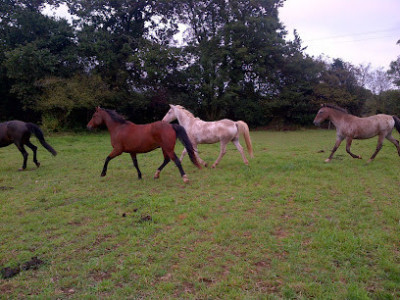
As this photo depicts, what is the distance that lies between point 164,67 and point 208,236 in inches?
891

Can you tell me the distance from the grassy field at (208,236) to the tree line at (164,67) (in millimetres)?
16429

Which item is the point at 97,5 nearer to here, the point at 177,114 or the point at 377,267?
the point at 177,114

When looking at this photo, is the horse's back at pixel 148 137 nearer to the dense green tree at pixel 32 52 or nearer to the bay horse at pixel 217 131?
the bay horse at pixel 217 131

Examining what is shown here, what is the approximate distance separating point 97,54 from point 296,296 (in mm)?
24504

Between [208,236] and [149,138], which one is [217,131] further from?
[208,236]

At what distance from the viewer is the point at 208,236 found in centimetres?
407

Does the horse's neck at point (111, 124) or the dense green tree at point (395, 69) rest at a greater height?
the dense green tree at point (395, 69)

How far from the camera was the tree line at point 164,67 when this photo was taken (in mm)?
21344

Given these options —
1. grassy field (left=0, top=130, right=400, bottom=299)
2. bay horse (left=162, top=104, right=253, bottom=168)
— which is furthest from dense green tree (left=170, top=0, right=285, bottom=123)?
grassy field (left=0, top=130, right=400, bottom=299)

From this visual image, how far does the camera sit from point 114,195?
6227 mm

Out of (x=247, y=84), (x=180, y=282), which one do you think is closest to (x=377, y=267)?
(x=180, y=282)

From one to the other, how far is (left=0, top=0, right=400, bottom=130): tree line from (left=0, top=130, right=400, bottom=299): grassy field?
16429 mm

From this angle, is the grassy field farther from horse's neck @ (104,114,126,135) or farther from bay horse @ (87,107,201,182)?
horse's neck @ (104,114,126,135)

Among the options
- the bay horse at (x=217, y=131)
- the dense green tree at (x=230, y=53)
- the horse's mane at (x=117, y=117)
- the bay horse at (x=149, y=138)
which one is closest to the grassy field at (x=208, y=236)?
the bay horse at (x=149, y=138)
